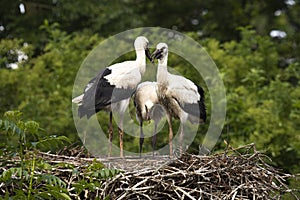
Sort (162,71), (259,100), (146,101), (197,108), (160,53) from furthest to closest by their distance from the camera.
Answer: (259,100)
(197,108)
(146,101)
(162,71)
(160,53)

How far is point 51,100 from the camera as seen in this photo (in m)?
12.8

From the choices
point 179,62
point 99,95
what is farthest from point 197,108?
point 179,62

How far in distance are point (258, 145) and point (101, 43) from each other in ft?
11.4

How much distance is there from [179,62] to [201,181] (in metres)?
5.44

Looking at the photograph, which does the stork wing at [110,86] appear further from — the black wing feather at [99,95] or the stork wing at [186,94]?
the stork wing at [186,94]

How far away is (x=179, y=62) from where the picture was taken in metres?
12.9

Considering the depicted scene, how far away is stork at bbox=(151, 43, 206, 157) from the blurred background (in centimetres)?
60

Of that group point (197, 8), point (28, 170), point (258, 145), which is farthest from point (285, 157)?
point (197, 8)

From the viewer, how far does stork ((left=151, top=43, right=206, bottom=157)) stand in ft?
29.9

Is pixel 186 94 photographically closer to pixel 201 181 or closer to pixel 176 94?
pixel 176 94

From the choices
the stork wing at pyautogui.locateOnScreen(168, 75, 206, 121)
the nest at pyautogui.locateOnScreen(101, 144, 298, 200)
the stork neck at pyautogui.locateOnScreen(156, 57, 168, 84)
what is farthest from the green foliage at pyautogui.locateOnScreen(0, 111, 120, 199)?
the stork wing at pyautogui.locateOnScreen(168, 75, 206, 121)

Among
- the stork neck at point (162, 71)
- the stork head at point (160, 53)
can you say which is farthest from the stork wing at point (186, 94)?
the stork head at point (160, 53)

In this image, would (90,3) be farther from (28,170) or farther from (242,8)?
(28,170)

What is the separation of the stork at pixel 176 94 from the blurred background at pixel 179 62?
1.95 ft
